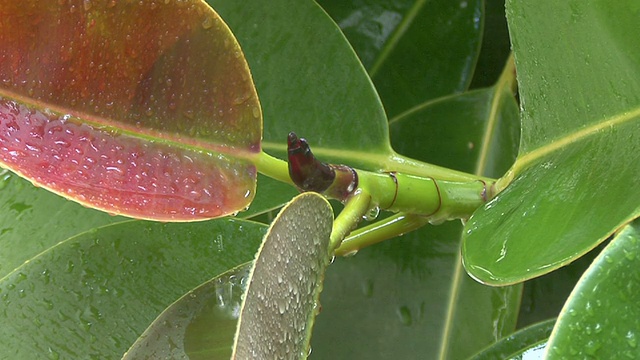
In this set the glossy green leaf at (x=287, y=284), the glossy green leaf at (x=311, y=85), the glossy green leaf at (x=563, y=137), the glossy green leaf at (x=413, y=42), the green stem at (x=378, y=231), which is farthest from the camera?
Result: the glossy green leaf at (x=413, y=42)

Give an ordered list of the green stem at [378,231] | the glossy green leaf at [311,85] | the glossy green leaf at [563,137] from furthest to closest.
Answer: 1. the glossy green leaf at [311,85]
2. the green stem at [378,231]
3. the glossy green leaf at [563,137]

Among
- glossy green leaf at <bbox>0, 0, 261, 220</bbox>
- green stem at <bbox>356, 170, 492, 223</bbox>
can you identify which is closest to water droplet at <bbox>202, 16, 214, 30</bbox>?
glossy green leaf at <bbox>0, 0, 261, 220</bbox>

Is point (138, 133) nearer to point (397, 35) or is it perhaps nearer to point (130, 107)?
point (130, 107)

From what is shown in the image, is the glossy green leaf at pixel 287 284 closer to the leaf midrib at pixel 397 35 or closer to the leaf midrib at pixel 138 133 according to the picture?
the leaf midrib at pixel 138 133

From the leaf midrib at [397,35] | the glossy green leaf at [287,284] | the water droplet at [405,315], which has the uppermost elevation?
the glossy green leaf at [287,284]

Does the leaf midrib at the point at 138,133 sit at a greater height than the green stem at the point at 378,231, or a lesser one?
greater

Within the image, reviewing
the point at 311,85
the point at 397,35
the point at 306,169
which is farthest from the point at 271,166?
the point at 397,35

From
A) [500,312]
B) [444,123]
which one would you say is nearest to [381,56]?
[444,123]

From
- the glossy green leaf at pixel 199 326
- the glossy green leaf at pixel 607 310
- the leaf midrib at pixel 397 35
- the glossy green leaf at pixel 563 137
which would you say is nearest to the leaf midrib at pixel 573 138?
the glossy green leaf at pixel 563 137
